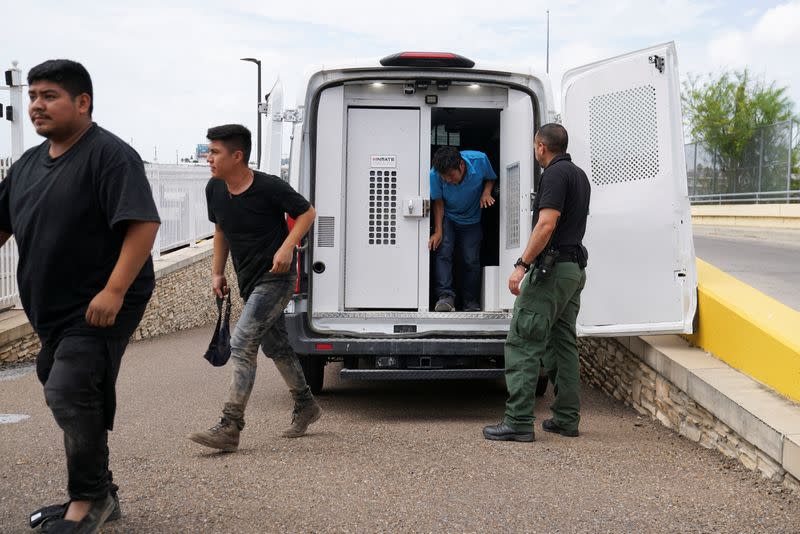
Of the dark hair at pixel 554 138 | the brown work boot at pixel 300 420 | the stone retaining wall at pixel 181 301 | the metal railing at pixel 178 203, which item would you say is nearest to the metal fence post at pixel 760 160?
the metal railing at pixel 178 203

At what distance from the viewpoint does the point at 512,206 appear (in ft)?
23.9

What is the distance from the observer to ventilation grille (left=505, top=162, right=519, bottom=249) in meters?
7.21

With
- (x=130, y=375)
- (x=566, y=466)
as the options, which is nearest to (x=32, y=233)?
(x=566, y=466)

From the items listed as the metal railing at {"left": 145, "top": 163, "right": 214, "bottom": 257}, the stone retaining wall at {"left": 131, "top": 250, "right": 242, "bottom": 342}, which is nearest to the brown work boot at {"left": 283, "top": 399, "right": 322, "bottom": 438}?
the stone retaining wall at {"left": 131, "top": 250, "right": 242, "bottom": 342}

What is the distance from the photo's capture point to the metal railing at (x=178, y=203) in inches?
542

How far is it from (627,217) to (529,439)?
175 cm

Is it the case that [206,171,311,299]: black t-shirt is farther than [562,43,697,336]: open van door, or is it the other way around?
[562,43,697,336]: open van door

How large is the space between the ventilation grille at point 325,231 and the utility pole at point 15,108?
527 centimetres

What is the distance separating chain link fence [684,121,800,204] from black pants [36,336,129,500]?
2127cm

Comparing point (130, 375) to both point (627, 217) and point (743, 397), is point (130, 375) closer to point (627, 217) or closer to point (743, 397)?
point (627, 217)

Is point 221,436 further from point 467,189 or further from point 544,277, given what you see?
point 467,189

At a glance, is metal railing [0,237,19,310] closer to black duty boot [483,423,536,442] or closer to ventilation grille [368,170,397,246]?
ventilation grille [368,170,397,246]

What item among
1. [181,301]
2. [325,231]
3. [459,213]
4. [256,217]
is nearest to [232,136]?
[256,217]

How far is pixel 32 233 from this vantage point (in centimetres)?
358
